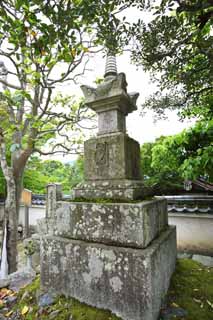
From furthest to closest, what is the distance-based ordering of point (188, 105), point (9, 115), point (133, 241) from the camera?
point (9, 115), point (188, 105), point (133, 241)

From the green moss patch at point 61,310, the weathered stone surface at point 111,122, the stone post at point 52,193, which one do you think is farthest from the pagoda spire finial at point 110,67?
the stone post at point 52,193

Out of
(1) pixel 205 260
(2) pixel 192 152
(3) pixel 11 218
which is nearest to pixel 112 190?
(2) pixel 192 152

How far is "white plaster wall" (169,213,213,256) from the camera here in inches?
212

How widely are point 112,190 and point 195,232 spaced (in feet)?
15.4

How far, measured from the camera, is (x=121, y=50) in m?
2.21

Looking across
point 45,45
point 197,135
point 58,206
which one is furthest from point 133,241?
point 197,135

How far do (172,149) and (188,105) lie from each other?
1.20 metres

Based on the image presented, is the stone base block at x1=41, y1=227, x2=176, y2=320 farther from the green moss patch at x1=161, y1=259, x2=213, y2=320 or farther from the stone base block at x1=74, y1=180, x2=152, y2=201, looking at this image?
the stone base block at x1=74, y1=180, x2=152, y2=201

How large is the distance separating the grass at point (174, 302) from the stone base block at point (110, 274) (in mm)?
78

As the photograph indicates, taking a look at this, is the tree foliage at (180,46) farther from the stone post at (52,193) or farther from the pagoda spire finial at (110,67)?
the stone post at (52,193)

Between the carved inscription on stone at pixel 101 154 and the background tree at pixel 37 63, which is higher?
the background tree at pixel 37 63

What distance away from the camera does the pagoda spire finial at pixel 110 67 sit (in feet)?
8.45

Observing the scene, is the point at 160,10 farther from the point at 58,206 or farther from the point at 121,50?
the point at 58,206

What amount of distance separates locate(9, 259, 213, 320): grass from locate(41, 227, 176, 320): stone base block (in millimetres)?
78
